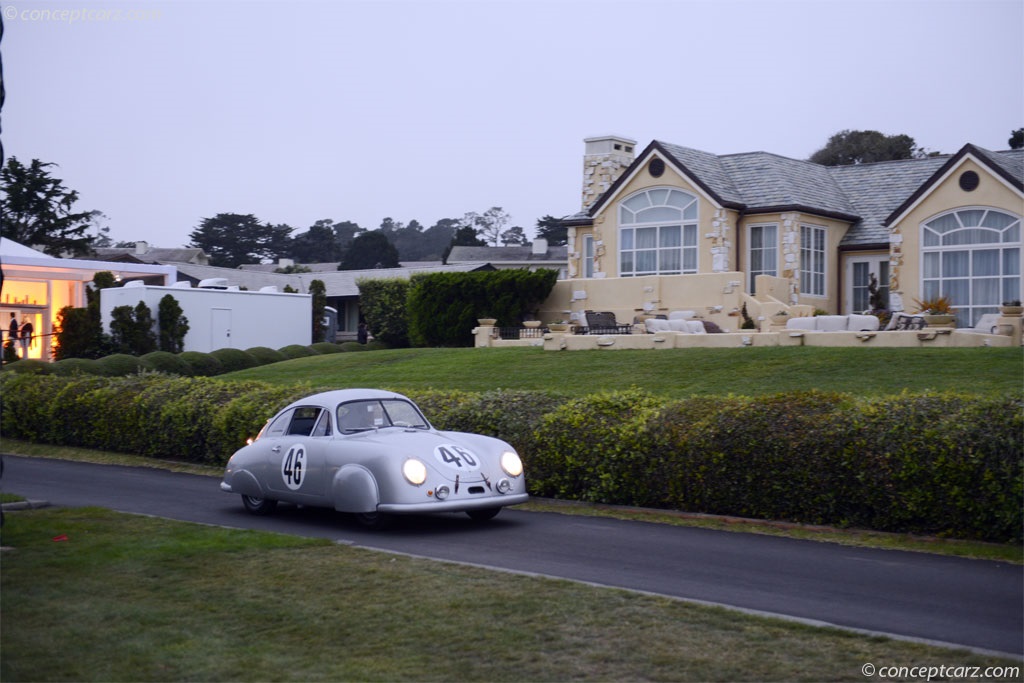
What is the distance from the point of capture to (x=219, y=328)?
124 ft

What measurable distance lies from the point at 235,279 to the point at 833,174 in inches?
1337

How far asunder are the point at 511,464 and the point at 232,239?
3911 inches

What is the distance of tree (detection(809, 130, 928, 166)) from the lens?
64375mm

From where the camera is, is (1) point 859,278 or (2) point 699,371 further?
(1) point 859,278

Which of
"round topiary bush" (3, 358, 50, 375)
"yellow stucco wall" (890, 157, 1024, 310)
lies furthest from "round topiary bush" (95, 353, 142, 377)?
"yellow stucco wall" (890, 157, 1024, 310)

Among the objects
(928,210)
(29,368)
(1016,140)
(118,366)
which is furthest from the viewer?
(1016,140)

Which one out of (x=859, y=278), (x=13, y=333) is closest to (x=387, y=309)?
(x=13, y=333)

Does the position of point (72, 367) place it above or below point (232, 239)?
below

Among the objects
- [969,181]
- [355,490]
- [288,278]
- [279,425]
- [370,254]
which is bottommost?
[355,490]

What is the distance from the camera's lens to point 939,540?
33.0ft

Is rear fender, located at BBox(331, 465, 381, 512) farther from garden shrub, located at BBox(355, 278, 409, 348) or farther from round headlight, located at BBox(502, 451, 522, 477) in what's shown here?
garden shrub, located at BBox(355, 278, 409, 348)

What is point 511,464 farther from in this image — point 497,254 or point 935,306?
point 497,254

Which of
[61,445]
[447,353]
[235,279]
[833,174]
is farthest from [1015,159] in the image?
[235,279]

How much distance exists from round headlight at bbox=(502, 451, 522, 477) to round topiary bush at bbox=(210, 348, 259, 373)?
22225 mm
